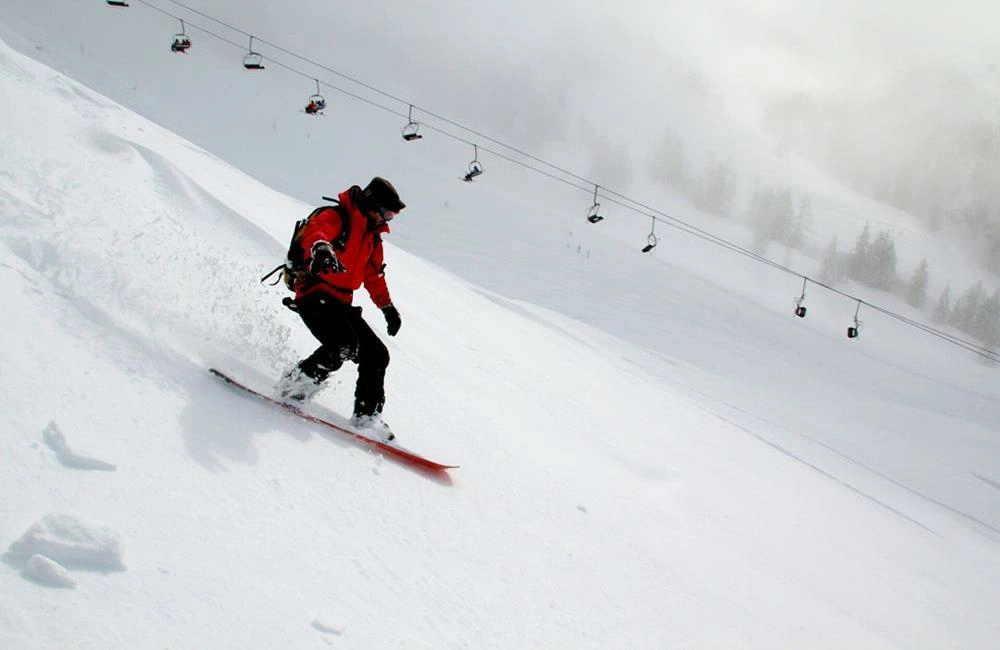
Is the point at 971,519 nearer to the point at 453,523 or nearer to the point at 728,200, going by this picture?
the point at 453,523

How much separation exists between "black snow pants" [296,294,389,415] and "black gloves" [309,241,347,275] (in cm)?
51

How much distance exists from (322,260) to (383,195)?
2.28ft

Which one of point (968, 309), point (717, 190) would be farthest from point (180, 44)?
point (968, 309)

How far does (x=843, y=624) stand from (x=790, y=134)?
136 m

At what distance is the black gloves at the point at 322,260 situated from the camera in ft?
13.5

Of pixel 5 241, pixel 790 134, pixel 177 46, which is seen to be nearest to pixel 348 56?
pixel 177 46

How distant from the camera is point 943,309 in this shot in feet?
233

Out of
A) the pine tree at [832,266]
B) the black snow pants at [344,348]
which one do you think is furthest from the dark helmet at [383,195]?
the pine tree at [832,266]

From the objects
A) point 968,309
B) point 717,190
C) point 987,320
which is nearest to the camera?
point 987,320

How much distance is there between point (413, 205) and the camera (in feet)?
88.3

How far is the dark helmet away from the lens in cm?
455

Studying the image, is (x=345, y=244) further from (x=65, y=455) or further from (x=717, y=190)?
(x=717, y=190)

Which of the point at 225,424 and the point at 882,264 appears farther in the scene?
the point at 882,264

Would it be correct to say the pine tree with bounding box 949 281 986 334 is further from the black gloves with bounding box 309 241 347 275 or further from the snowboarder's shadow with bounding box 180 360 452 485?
the black gloves with bounding box 309 241 347 275
